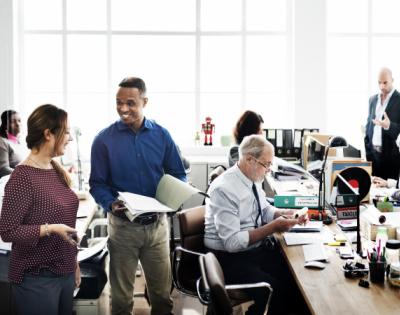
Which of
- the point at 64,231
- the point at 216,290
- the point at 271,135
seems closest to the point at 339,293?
the point at 216,290

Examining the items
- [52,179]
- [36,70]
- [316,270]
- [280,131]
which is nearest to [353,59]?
[280,131]

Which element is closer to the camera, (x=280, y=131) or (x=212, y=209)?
(x=212, y=209)

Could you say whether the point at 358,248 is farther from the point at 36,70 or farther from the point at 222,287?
the point at 36,70

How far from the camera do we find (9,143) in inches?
241

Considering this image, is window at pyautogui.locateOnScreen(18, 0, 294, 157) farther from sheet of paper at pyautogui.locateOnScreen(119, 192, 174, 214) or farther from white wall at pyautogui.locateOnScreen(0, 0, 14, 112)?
sheet of paper at pyautogui.locateOnScreen(119, 192, 174, 214)

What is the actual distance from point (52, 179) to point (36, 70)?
4.92m

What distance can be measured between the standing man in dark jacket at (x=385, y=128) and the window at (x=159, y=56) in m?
1.17

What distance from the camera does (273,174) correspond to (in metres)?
5.67

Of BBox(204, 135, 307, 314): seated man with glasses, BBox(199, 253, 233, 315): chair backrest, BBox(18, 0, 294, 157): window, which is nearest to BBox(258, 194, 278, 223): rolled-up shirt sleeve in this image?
BBox(204, 135, 307, 314): seated man with glasses

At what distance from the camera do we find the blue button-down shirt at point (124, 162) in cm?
367

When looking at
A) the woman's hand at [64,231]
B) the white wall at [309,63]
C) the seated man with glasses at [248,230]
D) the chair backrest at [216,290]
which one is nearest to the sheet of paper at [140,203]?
the seated man with glasses at [248,230]

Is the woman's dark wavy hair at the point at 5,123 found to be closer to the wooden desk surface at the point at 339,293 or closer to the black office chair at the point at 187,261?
the black office chair at the point at 187,261

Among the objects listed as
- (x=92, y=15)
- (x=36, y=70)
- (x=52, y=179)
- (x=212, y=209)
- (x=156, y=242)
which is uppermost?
(x=92, y=15)

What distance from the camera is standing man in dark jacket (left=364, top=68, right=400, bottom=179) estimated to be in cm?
629
